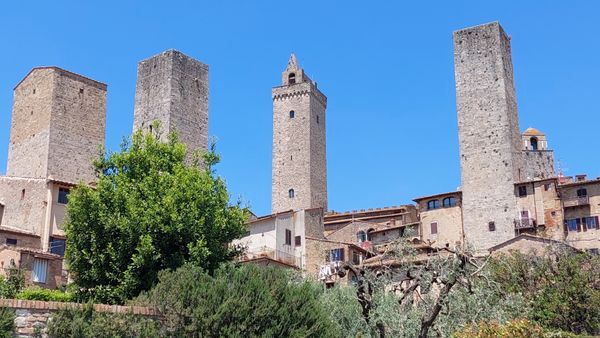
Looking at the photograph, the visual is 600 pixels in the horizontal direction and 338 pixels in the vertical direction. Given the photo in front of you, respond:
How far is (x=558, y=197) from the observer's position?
52.1 metres

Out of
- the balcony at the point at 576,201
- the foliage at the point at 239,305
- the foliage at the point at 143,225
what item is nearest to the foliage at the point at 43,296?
the foliage at the point at 143,225

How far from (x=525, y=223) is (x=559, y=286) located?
22.3 metres

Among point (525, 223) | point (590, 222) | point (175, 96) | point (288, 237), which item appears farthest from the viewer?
point (525, 223)

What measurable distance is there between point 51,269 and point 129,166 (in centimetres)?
1017

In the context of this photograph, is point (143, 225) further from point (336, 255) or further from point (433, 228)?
point (433, 228)

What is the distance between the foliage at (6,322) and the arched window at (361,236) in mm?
43967

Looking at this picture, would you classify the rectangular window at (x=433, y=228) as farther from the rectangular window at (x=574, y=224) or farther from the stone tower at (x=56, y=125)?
the stone tower at (x=56, y=125)

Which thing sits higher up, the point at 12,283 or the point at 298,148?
the point at 298,148

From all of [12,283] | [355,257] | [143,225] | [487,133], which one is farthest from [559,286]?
[487,133]

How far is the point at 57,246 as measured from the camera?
37.8 meters

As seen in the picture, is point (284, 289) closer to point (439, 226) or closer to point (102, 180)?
point (102, 180)

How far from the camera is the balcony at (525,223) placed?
5264 centimetres

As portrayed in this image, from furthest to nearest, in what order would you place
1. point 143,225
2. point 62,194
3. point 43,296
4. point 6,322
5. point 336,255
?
point 336,255 → point 62,194 → point 43,296 → point 143,225 → point 6,322

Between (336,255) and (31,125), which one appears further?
(31,125)
